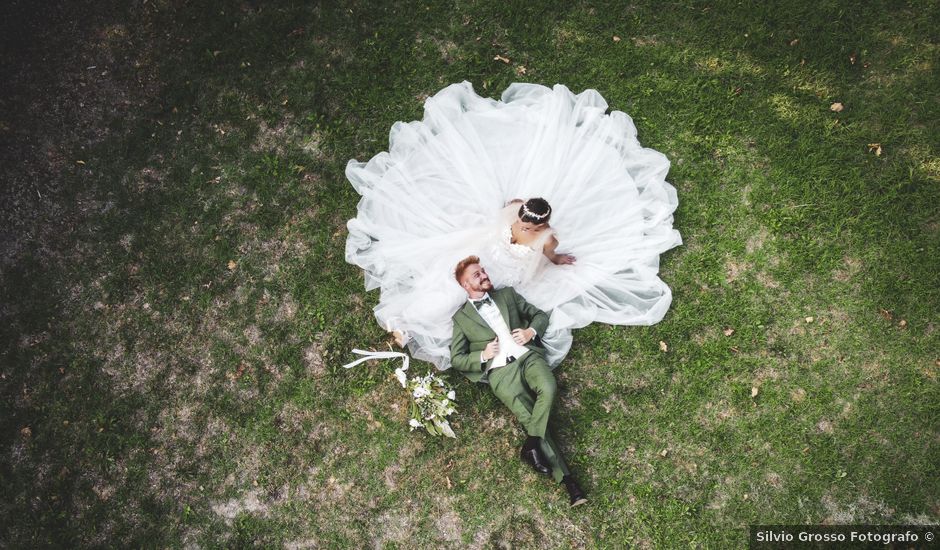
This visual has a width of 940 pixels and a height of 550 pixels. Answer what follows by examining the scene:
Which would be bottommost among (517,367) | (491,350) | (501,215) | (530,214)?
(517,367)

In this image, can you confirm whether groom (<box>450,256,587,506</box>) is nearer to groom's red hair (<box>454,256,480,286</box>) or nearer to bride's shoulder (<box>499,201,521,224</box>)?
groom's red hair (<box>454,256,480,286</box>)

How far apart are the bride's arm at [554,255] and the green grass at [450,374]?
3.19 ft

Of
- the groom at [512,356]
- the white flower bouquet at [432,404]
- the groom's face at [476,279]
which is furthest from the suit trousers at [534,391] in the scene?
the groom's face at [476,279]

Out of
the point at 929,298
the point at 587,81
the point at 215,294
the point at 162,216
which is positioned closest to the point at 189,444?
the point at 215,294

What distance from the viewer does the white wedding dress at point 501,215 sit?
5945 millimetres

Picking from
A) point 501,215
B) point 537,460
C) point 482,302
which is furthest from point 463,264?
point 537,460

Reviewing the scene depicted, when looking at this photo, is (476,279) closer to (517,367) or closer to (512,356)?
(512,356)

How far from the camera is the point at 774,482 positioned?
19.7 ft

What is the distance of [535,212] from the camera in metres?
5.27

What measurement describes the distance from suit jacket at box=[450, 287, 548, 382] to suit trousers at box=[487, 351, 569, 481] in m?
0.17

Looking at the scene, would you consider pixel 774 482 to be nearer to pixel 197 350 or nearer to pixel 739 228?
pixel 739 228

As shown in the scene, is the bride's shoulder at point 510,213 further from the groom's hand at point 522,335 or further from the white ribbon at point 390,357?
the white ribbon at point 390,357

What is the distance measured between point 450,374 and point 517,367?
88cm

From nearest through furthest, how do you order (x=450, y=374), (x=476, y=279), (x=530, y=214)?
1. (x=530, y=214)
2. (x=476, y=279)
3. (x=450, y=374)
